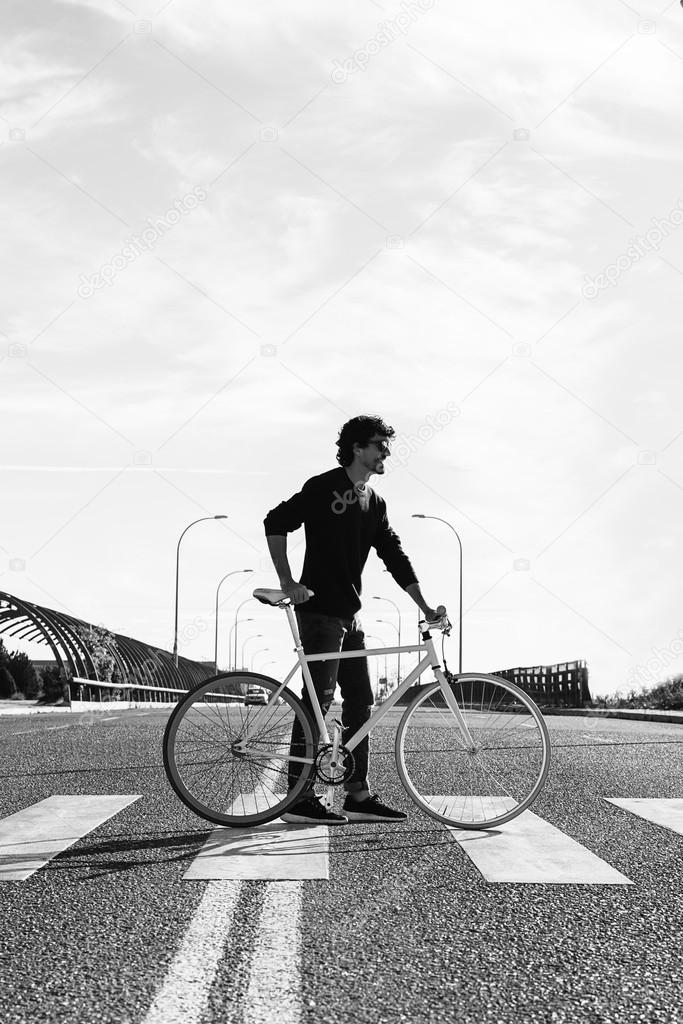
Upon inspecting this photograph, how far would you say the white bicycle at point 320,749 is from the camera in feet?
17.6

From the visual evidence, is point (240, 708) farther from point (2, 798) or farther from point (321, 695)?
point (2, 798)

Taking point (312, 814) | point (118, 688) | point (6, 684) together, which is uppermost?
point (6, 684)

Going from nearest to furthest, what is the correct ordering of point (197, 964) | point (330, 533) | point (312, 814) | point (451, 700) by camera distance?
point (197, 964), point (312, 814), point (451, 700), point (330, 533)

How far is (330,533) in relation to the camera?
5945 millimetres

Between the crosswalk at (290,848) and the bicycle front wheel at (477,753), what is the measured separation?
13cm

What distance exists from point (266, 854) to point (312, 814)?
0.85 m

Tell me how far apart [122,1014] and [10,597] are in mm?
28207

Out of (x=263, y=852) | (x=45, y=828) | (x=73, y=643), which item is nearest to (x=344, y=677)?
(x=263, y=852)

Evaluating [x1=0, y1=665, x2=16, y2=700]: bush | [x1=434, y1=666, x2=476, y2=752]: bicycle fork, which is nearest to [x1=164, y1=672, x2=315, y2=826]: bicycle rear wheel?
[x1=434, y1=666, x2=476, y2=752]: bicycle fork

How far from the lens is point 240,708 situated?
5395mm

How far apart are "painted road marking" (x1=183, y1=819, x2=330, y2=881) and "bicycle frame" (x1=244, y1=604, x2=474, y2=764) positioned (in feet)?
1.42

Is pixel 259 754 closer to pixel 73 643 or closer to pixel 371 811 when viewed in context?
pixel 371 811

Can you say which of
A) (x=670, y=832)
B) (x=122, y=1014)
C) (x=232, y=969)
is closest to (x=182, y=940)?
(x=232, y=969)

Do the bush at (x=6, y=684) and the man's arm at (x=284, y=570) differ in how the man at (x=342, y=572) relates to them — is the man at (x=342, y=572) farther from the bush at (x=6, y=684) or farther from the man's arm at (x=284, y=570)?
the bush at (x=6, y=684)
